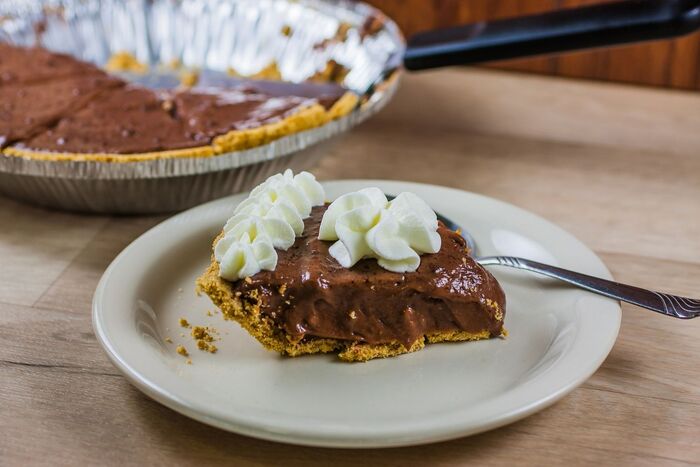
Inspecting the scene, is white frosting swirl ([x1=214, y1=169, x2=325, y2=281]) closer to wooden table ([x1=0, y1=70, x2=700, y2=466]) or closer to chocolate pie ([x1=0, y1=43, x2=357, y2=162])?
wooden table ([x1=0, y1=70, x2=700, y2=466])

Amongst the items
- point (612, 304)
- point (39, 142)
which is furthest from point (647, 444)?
point (39, 142)

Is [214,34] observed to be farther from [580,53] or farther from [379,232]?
[379,232]

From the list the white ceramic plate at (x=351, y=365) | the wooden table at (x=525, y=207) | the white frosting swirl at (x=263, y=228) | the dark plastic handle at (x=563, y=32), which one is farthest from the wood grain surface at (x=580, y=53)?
the white frosting swirl at (x=263, y=228)

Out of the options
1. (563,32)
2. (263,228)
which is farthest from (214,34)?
(263,228)

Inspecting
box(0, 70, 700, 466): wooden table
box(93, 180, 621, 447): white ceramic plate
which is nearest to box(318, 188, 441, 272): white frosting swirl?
box(93, 180, 621, 447): white ceramic plate

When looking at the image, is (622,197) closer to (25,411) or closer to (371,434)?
(371,434)

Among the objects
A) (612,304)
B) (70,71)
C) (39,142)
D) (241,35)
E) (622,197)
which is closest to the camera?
(612,304)
